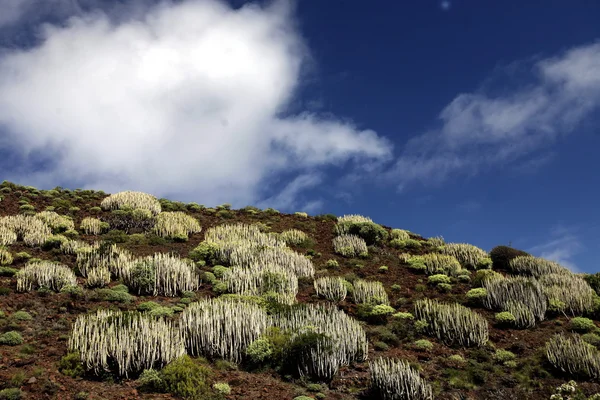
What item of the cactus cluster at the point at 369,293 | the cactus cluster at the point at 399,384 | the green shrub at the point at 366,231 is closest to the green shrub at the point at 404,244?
the green shrub at the point at 366,231

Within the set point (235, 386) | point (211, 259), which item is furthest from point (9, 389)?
point (211, 259)

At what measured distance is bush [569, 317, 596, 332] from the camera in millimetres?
17359

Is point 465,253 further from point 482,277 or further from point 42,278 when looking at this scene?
point 42,278

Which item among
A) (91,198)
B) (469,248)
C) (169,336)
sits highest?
(91,198)

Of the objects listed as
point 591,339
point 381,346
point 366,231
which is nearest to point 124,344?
point 381,346

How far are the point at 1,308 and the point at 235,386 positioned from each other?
27.4ft

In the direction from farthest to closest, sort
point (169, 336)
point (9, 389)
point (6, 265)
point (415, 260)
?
1. point (415, 260)
2. point (6, 265)
3. point (169, 336)
4. point (9, 389)

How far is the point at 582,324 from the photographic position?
57.3ft

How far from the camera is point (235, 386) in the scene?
12.1 meters

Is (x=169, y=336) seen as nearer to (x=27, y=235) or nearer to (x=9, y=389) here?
(x=9, y=389)

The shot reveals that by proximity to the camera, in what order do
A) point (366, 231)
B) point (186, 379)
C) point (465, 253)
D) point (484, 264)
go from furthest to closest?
1. point (366, 231)
2. point (465, 253)
3. point (484, 264)
4. point (186, 379)

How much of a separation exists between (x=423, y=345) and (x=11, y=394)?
11.6 m

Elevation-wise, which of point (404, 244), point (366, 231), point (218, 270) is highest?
point (366, 231)

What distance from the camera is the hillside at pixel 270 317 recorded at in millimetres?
12125
